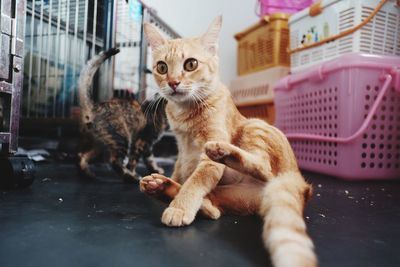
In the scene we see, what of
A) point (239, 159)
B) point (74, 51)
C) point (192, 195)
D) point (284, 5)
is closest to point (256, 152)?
point (239, 159)

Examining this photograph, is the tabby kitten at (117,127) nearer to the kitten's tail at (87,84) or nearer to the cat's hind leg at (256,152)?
the kitten's tail at (87,84)

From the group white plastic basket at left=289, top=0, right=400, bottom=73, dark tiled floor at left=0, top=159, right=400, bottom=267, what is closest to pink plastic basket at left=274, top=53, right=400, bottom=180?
white plastic basket at left=289, top=0, right=400, bottom=73

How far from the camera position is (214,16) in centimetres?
279

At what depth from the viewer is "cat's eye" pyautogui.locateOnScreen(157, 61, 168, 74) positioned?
108cm

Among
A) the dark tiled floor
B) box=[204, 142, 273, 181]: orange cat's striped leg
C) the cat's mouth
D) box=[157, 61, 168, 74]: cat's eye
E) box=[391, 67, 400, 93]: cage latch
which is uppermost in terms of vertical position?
box=[391, 67, 400, 93]: cage latch

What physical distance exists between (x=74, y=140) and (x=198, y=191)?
1689 mm

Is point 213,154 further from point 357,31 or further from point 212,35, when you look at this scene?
point 357,31

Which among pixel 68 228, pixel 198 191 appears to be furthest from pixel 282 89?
pixel 68 228

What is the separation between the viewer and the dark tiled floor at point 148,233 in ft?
1.96

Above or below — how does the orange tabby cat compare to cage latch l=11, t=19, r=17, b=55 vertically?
below

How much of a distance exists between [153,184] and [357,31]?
53.3 inches

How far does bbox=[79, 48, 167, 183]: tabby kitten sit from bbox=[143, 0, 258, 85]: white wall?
2.30 feet

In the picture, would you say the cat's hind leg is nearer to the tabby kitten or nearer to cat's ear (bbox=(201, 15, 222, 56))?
cat's ear (bbox=(201, 15, 222, 56))

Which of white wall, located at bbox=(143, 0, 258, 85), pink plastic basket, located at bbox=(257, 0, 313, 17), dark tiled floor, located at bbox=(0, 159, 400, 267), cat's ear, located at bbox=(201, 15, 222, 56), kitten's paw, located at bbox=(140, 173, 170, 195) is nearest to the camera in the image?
dark tiled floor, located at bbox=(0, 159, 400, 267)
